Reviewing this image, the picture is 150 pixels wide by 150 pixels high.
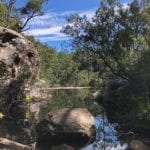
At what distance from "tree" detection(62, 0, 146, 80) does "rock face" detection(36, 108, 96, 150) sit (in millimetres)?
14195

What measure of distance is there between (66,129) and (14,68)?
584 centimetres

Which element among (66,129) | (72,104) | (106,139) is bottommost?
(106,139)

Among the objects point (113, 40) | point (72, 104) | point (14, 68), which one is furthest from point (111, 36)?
point (14, 68)

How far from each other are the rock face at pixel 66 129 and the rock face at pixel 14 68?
2244 millimetres

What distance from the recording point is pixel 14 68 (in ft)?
78.1

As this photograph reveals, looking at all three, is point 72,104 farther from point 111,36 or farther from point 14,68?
point 14,68

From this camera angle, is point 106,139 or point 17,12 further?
point 17,12

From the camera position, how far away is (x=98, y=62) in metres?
38.1

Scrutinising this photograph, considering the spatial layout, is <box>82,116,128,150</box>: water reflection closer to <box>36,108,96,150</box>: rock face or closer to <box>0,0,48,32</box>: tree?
<box>36,108,96,150</box>: rock face

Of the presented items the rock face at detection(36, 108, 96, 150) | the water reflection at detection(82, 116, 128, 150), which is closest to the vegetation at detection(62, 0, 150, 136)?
the water reflection at detection(82, 116, 128, 150)

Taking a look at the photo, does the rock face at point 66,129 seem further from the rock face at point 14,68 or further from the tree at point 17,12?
the tree at point 17,12

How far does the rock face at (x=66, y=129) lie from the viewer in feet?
62.3

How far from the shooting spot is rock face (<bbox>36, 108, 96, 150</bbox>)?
19.0 metres

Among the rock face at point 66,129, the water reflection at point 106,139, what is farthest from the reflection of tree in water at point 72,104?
the rock face at point 66,129
